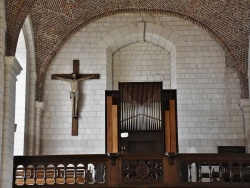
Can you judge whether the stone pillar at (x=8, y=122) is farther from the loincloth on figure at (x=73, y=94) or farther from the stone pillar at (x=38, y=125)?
the loincloth on figure at (x=73, y=94)

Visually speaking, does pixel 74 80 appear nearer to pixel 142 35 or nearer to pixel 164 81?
pixel 142 35

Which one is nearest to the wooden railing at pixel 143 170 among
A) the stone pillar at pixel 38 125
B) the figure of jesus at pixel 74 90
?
the stone pillar at pixel 38 125

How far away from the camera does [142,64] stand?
19.7 meters

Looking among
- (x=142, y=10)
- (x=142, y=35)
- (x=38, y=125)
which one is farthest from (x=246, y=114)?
(x=38, y=125)

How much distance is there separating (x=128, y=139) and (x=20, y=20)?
470cm

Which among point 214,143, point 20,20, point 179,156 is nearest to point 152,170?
point 179,156

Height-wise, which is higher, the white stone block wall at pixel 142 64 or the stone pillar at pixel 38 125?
the white stone block wall at pixel 142 64

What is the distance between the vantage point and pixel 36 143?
18484mm

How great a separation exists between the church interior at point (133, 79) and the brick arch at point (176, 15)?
0.11 feet

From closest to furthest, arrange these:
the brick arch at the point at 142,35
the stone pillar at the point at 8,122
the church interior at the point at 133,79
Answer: the stone pillar at the point at 8,122 < the church interior at the point at 133,79 < the brick arch at the point at 142,35

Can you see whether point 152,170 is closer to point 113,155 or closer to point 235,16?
point 113,155

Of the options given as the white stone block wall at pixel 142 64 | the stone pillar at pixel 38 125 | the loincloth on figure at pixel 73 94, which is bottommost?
the stone pillar at pixel 38 125

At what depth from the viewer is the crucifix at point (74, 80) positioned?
1878cm

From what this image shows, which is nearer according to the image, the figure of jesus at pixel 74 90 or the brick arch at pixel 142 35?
the figure of jesus at pixel 74 90
